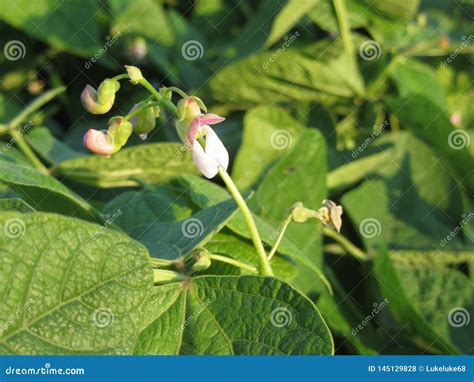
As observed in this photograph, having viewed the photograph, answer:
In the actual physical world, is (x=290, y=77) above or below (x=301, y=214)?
above

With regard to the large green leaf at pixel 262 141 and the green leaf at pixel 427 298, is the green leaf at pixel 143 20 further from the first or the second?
the green leaf at pixel 427 298

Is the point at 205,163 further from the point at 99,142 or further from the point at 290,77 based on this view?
the point at 290,77

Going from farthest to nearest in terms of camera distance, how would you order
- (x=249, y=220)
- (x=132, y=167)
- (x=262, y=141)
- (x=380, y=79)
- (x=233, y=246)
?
(x=380, y=79), (x=262, y=141), (x=132, y=167), (x=233, y=246), (x=249, y=220)

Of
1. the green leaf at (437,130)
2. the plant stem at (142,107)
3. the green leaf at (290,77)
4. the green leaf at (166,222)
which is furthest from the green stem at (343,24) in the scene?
the plant stem at (142,107)

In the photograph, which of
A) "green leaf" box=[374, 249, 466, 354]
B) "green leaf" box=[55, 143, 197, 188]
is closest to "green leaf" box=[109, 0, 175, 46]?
"green leaf" box=[55, 143, 197, 188]

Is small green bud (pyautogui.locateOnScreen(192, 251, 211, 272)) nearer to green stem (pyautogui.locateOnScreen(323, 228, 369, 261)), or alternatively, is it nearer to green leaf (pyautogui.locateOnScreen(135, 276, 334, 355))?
green leaf (pyautogui.locateOnScreen(135, 276, 334, 355))

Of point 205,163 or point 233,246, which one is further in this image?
point 233,246

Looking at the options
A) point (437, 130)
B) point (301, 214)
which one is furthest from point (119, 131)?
point (437, 130)
